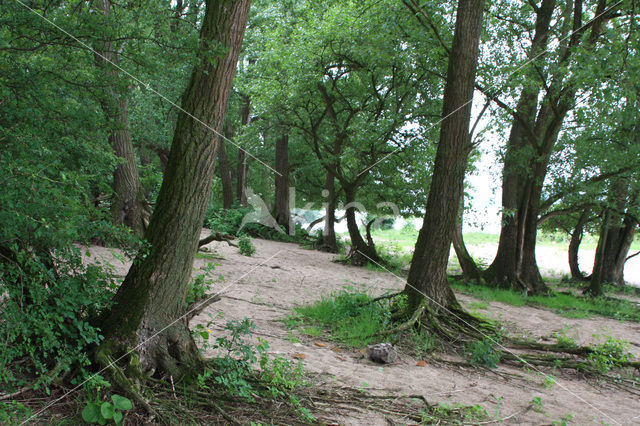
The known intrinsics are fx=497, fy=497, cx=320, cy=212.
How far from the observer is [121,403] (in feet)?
9.52

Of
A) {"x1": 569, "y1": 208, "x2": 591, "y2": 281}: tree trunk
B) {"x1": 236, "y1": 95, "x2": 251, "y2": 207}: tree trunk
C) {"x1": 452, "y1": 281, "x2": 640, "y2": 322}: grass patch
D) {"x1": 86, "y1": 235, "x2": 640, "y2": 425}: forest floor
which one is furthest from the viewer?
{"x1": 236, "y1": 95, "x2": 251, "y2": 207}: tree trunk

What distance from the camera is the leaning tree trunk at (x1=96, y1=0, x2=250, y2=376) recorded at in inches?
134

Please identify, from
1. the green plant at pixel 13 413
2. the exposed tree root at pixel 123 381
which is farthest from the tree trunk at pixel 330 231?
the green plant at pixel 13 413

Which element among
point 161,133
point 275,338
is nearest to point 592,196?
point 275,338

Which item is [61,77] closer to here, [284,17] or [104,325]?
[104,325]

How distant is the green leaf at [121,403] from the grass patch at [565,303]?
8.39 m

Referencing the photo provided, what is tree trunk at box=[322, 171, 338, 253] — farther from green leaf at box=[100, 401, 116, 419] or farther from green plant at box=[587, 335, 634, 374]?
green leaf at box=[100, 401, 116, 419]

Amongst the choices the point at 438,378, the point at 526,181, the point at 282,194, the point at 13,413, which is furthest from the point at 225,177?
the point at 13,413

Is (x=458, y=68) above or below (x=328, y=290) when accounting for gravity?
above

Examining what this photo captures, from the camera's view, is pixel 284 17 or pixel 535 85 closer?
pixel 535 85

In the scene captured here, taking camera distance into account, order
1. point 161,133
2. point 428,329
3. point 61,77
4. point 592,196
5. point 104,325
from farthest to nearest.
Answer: point 161,133 → point 592,196 → point 428,329 → point 61,77 → point 104,325

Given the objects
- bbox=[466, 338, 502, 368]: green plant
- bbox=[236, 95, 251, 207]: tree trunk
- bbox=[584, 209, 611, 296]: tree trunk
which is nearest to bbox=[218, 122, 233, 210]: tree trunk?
bbox=[236, 95, 251, 207]: tree trunk

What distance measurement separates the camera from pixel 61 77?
362 centimetres

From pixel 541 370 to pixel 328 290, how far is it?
4.33m
